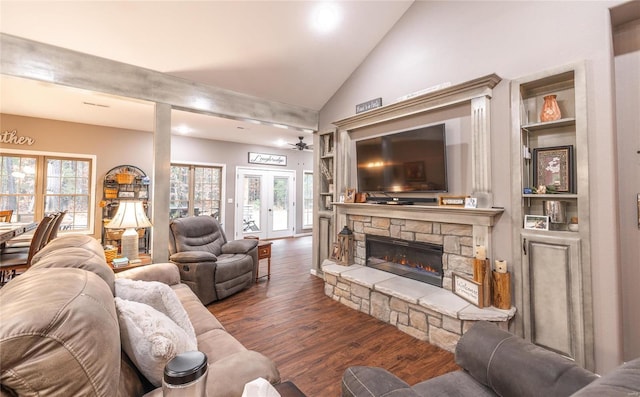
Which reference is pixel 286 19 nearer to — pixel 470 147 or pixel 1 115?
pixel 470 147

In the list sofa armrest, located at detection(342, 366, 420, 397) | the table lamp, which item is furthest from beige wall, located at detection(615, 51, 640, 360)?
the table lamp

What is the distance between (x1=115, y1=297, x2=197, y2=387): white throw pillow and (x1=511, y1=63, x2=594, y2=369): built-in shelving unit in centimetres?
264

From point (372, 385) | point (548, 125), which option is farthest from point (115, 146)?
point (548, 125)

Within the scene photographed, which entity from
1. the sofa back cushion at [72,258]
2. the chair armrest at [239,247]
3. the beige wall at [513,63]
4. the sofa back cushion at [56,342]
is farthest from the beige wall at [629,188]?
the chair armrest at [239,247]

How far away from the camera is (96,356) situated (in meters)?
0.77

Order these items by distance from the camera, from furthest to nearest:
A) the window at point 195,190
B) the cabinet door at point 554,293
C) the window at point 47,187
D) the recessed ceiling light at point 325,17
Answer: the window at point 195,190
the window at point 47,187
the recessed ceiling light at point 325,17
the cabinet door at point 554,293

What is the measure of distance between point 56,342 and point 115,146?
648 centimetres

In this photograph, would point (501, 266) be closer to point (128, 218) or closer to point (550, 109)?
point (550, 109)

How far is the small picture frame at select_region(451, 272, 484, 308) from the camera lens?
2.42 metres

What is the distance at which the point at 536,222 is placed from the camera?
7.61ft

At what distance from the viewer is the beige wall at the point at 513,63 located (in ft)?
6.50

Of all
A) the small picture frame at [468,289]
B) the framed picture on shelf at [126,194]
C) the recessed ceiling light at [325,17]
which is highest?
the recessed ceiling light at [325,17]

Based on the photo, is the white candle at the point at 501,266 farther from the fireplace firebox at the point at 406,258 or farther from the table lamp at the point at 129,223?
the table lamp at the point at 129,223

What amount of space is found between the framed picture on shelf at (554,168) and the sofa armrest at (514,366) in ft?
4.95
